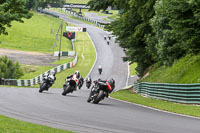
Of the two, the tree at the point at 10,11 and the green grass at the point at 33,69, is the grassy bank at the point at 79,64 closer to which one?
the green grass at the point at 33,69

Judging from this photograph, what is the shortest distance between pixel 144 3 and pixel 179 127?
73.3 feet

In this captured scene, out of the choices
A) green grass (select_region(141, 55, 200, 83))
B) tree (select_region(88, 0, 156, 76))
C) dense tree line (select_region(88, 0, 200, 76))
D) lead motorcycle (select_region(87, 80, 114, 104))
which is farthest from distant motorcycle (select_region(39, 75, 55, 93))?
tree (select_region(88, 0, 156, 76))

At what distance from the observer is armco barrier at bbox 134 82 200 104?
19.3 metres

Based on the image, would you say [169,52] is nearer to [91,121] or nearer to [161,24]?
[161,24]


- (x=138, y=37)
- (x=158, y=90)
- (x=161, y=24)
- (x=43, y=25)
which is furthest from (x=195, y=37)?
(x=43, y=25)

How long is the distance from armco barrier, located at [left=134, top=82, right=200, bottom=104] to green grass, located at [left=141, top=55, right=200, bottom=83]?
5.19 feet

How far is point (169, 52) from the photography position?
30000 millimetres

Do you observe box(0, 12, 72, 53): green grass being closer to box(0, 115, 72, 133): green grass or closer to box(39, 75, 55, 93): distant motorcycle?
box(39, 75, 55, 93): distant motorcycle

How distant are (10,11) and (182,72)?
682 inches

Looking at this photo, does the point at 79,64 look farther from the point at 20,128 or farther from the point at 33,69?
the point at 20,128

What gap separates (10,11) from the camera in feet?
123

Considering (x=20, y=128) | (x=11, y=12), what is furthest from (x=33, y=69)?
(x=20, y=128)

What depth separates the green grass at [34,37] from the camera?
91.9 metres

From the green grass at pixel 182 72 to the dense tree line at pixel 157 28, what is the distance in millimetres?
712
